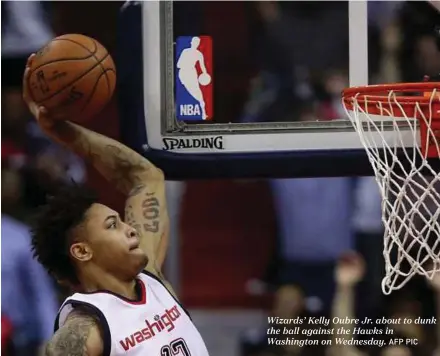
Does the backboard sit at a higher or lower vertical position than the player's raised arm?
higher

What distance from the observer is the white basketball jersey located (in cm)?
275

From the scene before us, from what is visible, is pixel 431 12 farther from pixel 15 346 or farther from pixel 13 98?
pixel 15 346

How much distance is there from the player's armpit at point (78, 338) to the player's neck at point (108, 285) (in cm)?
12

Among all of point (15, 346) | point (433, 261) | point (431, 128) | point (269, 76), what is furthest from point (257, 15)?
point (15, 346)

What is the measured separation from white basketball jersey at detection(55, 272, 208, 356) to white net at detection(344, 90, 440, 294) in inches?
26.7

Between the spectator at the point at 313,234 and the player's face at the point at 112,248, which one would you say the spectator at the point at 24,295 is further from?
the spectator at the point at 313,234

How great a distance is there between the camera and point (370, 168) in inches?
122

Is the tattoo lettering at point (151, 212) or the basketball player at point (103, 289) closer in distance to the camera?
the basketball player at point (103, 289)

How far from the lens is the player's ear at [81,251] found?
2814 mm

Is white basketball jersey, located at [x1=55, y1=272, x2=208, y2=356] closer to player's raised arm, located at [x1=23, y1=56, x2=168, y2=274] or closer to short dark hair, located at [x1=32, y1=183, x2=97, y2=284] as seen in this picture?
short dark hair, located at [x1=32, y1=183, x2=97, y2=284]

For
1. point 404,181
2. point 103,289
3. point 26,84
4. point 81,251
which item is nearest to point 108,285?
point 103,289

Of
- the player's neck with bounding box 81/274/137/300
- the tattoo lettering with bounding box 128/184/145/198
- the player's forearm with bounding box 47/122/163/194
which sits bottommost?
the player's neck with bounding box 81/274/137/300

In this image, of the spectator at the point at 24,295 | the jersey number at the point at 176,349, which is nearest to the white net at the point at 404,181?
the jersey number at the point at 176,349

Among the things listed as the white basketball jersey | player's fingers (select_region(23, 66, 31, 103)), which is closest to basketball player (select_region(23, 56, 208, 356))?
the white basketball jersey
